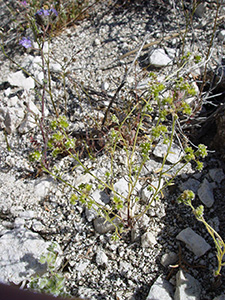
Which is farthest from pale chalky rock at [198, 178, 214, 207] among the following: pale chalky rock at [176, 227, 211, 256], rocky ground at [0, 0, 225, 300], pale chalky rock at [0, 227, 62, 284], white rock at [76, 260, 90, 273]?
pale chalky rock at [0, 227, 62, 284]

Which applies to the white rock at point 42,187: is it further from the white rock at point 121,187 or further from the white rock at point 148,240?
the white rock at point 148,240

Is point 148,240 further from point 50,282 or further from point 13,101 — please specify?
point 13,101

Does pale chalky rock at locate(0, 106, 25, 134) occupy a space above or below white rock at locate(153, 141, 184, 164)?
above

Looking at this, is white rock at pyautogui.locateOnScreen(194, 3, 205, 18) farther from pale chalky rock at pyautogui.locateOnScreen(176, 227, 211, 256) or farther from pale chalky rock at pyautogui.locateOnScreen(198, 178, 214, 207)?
pale chalky rock at pyautogui.locateOnScreen(176, 227, 211, 256)

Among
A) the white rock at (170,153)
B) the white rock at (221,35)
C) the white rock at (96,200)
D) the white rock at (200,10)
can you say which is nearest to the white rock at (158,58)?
the white rock at (221,35)

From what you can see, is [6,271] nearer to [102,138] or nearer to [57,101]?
[102,138]

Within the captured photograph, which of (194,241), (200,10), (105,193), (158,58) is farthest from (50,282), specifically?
(200,10)
